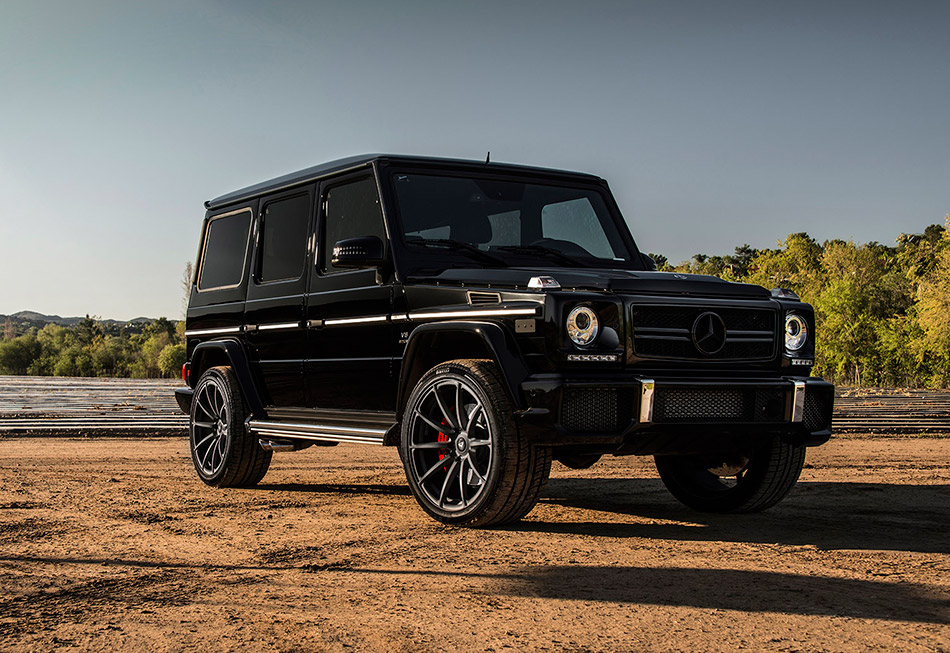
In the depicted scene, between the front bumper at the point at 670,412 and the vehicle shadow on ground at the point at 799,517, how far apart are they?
1.80 ft

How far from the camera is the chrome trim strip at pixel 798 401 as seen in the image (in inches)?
226

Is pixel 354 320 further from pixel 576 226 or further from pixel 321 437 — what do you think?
pixel 576 226

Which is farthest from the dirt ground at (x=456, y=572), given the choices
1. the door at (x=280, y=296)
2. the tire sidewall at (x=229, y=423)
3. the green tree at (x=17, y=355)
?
the green tree at (x=17, y=355)

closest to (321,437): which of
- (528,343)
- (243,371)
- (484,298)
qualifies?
(243,371)

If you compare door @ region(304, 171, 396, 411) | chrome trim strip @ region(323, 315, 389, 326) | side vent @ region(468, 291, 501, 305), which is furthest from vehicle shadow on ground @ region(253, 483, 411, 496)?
side vent @ region(468, 291, 501, 305)

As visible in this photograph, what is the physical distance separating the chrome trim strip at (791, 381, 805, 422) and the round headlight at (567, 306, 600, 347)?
1369 millimetres

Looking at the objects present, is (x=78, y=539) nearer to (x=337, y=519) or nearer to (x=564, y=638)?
(x=337, y=519)

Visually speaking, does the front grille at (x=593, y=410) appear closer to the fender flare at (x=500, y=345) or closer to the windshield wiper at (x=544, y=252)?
the fender flare at (x=500, y=345)

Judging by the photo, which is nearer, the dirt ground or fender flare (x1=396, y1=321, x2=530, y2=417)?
the dirt ground

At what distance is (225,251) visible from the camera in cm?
865

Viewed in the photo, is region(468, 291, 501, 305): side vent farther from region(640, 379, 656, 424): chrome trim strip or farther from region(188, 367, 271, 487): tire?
region(188, 367, 271, 487): tire

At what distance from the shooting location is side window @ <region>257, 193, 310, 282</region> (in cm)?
751

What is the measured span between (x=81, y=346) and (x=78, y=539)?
108 m

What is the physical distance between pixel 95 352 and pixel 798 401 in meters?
105
